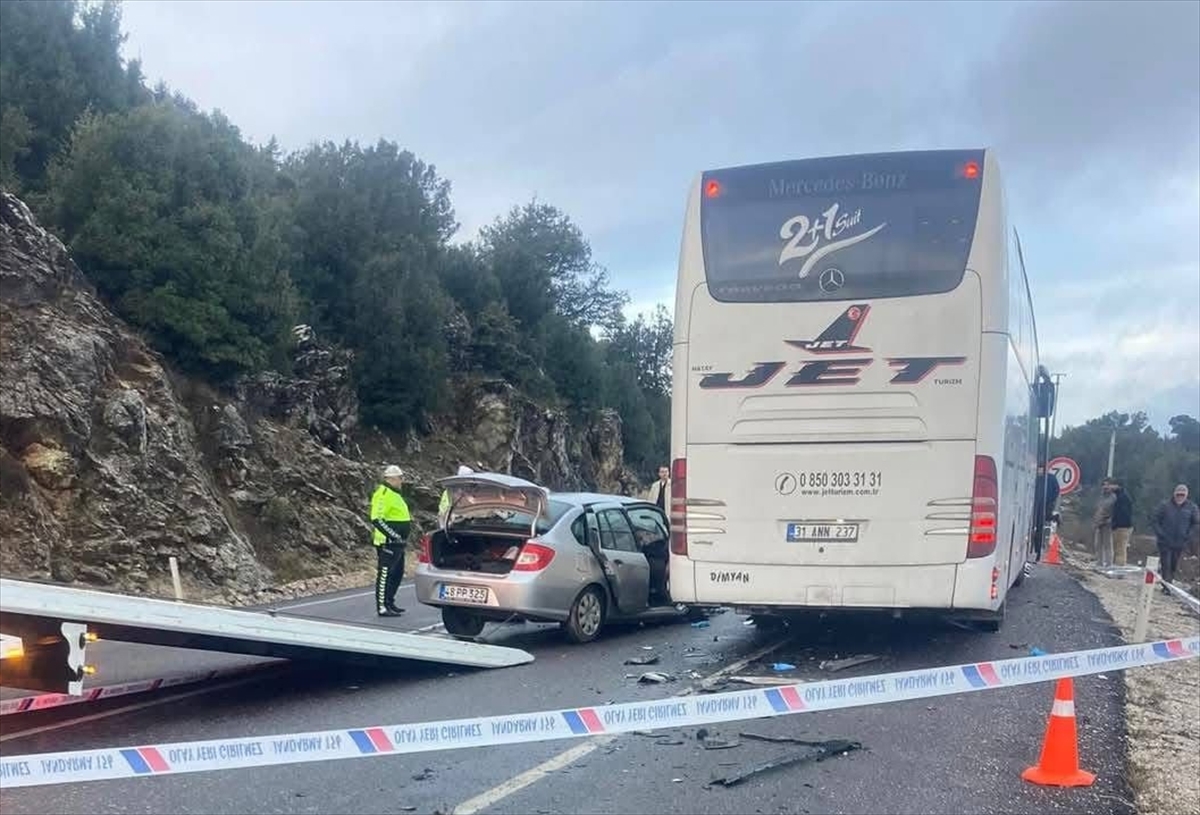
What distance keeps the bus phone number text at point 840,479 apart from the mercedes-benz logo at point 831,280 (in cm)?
149

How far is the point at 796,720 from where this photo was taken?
704 centimetres

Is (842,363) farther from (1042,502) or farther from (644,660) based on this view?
(1042,502)

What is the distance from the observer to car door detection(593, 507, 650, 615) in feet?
35.6

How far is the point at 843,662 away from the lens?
905 centimetres

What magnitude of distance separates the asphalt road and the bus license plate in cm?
109

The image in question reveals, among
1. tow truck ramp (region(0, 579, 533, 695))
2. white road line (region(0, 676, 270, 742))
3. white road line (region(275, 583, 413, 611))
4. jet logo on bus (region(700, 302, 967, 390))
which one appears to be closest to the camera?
tow truck ramp (region(0, 579, 533, 695))

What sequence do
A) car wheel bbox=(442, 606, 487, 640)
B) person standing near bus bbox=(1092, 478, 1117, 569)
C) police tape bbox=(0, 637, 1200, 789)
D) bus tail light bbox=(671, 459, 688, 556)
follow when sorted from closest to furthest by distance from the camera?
police tape bbox=(0, 637, 1200, 789) → bus tail light bbox=(671, 459, 688, 556) → car wheel bbox=(442, 606, 487, 640) → person standing near bus bbox=(1092, 478, 1117, 569)

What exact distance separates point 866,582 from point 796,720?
1.85 m

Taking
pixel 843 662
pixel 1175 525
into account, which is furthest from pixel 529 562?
pixel 1175 525

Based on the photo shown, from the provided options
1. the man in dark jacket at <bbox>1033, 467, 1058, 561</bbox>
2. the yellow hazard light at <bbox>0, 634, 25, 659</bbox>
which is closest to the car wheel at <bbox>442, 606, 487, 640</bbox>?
the yellow hazard light at <bbox>0, 634, 25, 659</bbox>

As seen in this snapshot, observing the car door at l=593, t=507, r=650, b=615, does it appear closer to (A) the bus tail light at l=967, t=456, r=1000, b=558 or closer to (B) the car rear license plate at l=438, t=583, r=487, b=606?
(B) the car rear license plate at l=438, t=583, r=487, b=606

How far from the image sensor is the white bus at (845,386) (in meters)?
8.38

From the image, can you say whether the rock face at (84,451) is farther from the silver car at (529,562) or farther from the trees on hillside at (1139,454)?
the trees on hillside at (1139,454)

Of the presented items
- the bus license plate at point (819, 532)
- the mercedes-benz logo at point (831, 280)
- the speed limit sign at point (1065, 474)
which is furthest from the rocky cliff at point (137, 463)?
the speed limit sign at point (1065, 474)
